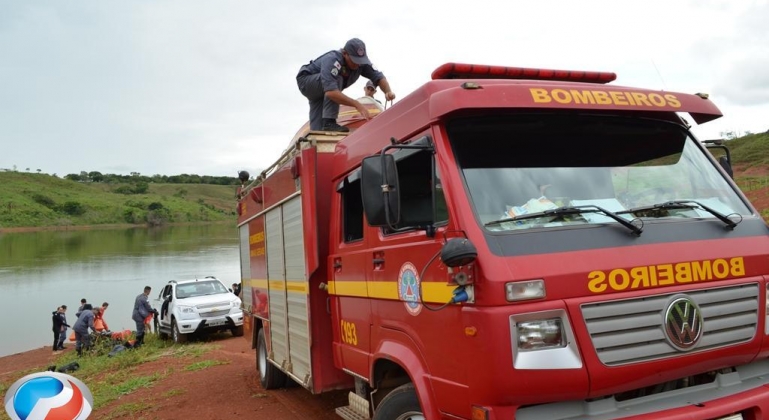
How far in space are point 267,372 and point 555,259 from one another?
5.65 metres

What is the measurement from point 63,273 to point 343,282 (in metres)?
48.3

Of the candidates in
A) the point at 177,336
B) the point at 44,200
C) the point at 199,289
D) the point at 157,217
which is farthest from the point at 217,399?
the point at 157,217

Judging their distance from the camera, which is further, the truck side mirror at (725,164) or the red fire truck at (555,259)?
the truck side mirror at (725,164)

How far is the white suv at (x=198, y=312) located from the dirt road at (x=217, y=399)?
378 cm

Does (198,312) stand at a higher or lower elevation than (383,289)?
lower

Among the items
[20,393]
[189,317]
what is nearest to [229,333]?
[189,317]

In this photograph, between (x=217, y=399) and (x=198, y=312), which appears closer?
(x=217, y=399)

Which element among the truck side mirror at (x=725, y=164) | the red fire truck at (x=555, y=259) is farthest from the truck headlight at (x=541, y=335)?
the truck side mirror at (x=725, y=164)

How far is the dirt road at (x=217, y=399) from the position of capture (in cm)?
681

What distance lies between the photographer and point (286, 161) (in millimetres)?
5945

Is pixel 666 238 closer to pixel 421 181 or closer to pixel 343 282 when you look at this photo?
pixel 421 181

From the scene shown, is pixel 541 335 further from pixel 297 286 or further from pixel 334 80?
pixel 334 80

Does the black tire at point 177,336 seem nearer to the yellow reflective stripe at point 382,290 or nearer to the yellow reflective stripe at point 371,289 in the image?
the yellow reflective stripe at point 371,289

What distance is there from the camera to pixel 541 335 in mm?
2840
